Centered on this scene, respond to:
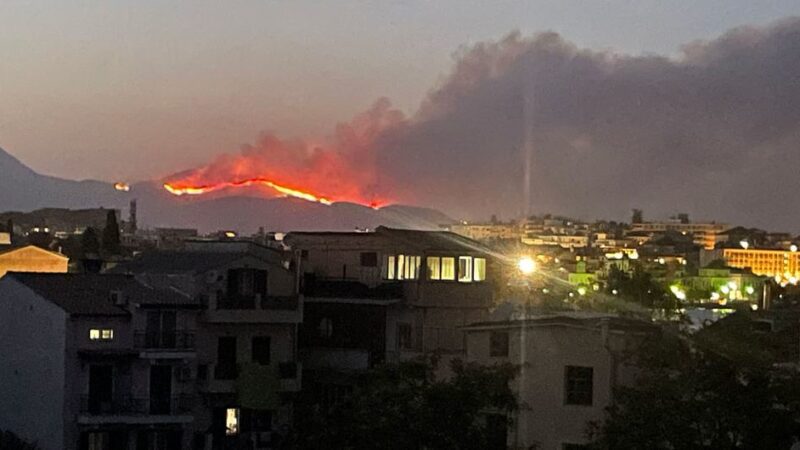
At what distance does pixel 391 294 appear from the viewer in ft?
123

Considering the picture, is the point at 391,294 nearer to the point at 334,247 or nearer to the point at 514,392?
the point at 334,247

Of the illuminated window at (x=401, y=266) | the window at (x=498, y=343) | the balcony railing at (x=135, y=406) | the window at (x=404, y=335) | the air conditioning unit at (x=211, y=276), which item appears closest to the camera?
the window at (x=498, y=343)

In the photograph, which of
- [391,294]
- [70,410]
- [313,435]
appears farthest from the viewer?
[391,294]

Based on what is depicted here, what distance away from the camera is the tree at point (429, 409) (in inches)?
1044

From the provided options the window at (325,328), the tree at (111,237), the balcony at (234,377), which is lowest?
the balcony at (234,377)

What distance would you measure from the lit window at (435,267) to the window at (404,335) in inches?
61.4

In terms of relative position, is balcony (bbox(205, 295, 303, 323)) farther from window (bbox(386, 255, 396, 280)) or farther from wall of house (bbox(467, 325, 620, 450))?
wall of house (bbox(467, 325, 620, 450))

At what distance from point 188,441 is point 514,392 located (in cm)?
926

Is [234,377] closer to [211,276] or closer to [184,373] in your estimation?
[184,373]

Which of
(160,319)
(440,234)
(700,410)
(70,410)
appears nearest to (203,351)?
(160,319)

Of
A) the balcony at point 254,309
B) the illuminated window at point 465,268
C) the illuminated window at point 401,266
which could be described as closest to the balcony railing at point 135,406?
the balcony at point 254,309

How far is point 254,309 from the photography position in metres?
35.3

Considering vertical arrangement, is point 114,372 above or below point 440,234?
below

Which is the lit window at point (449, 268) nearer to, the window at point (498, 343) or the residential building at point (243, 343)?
the residential building at point (243, 343)
